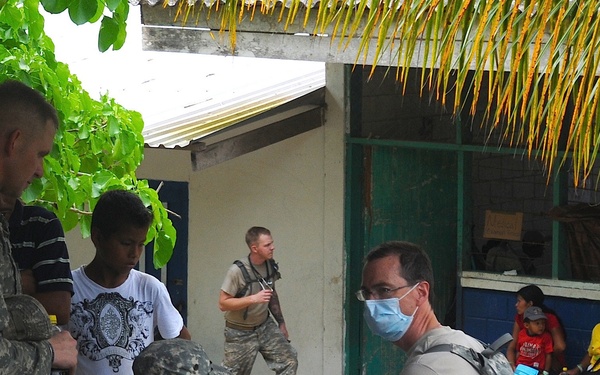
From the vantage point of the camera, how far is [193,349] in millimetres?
2600

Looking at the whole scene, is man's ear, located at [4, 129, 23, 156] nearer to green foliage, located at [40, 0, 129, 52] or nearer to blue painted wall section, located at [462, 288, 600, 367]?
green foliage, located at [40, 0, 129, 52]

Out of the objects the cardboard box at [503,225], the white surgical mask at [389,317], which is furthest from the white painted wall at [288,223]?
the white surgical mask at [389,317]

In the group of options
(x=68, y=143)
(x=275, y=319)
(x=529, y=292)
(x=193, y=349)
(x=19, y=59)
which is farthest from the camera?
(x=275, y=319)

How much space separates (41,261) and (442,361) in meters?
1.22

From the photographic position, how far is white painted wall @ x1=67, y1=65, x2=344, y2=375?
340 inches

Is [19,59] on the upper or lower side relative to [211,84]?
lower

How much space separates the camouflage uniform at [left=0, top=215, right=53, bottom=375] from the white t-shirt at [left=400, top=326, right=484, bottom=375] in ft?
3.22

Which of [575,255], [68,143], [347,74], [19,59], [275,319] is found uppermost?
[347,74]

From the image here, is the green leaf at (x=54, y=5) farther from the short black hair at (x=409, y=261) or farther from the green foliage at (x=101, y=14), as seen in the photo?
the short black hair at (x=409, y=261)

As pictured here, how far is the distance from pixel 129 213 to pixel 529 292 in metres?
4.56

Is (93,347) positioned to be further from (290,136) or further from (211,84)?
(211,84)

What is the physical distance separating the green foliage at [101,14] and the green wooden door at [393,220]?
16.7 feet

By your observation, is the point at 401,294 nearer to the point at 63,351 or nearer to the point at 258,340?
the point at 63,351

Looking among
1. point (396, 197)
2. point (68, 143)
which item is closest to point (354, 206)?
point (396, 197)
